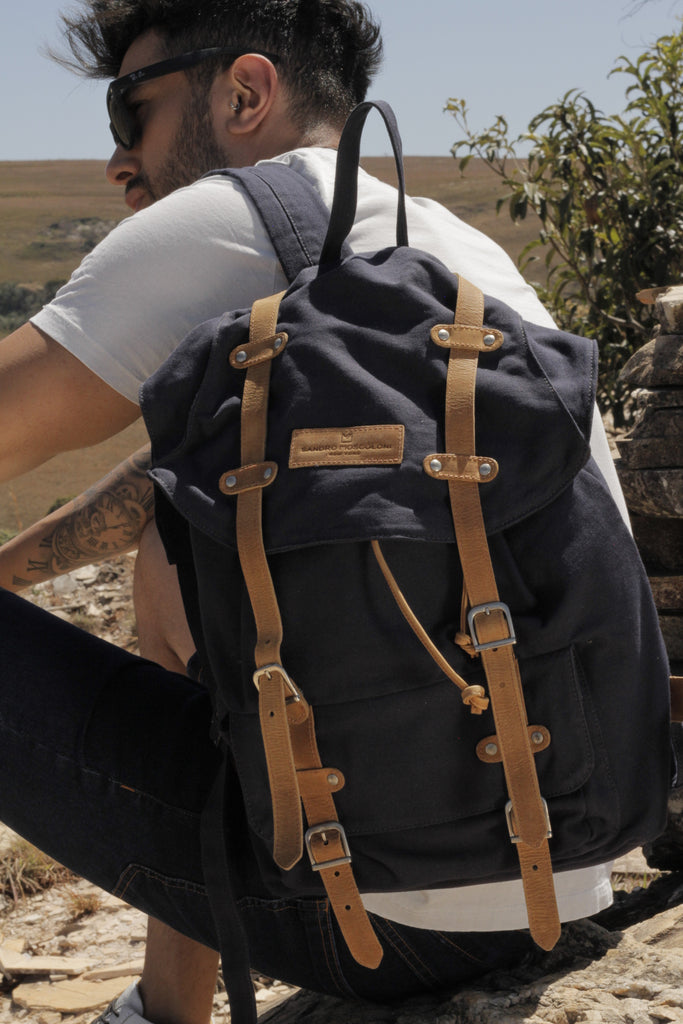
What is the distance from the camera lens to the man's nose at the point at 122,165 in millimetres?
1719

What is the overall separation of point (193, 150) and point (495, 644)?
3.44 ft

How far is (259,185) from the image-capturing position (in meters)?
1.26

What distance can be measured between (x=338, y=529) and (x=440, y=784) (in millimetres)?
311

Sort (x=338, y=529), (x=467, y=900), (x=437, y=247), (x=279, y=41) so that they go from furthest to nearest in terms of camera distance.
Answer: (x=279, y=41), (x=437, y=247), (x=467, y=900), (x=338, y=529)

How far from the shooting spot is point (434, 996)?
4.58 feet

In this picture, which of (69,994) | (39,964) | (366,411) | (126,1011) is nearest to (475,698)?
(366,411)

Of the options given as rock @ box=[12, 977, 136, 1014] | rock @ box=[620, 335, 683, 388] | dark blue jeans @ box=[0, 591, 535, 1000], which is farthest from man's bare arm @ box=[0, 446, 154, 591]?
rock @ box=[620, 335, 683, 388]

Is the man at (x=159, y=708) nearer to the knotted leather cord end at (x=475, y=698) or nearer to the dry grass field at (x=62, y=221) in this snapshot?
the knotted leather cord end at (x=475, y=698)

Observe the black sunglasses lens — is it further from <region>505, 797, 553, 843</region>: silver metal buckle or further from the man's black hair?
<region>505, 797, 553, 843</region>: silver metal buckle

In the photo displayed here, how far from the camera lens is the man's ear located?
1.59 m

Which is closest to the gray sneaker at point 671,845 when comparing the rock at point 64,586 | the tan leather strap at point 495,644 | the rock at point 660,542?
the rock at point 660,542

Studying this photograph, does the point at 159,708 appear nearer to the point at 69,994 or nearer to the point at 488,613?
the point at 488,613

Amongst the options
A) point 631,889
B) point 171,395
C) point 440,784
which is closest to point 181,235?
point 171,395

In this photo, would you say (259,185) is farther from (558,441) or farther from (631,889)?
(631,889)
